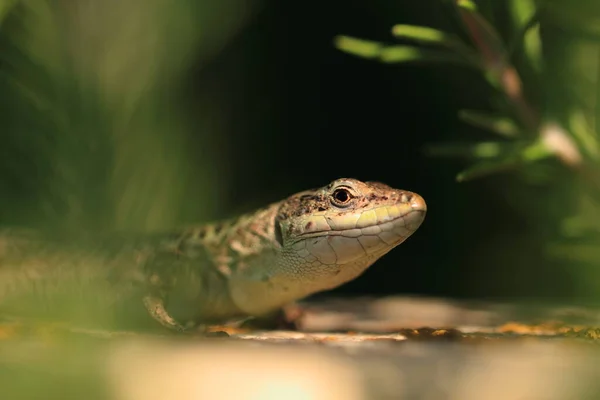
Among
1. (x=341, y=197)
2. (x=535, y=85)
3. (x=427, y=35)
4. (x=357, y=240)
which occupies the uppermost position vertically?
(x=427, y=35)

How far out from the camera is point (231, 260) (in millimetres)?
2158

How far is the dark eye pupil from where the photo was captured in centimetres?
193

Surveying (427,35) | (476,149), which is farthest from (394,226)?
(427,35)

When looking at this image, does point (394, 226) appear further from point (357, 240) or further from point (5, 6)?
point (5, 6)

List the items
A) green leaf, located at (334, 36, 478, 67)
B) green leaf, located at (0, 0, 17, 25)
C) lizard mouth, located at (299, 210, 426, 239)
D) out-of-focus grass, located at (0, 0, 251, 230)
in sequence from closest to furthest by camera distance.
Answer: out-of-focus grass, located at (0, 0, 251, 230), green leaf, located at (0, 0, 17, 25), lizard mouth, located at (299, 210, 426, 239), green leaf, located at (334, 36, 478, 67)

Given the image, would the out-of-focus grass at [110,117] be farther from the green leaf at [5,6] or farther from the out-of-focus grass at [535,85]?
the out-of-focus grass at [535,85]

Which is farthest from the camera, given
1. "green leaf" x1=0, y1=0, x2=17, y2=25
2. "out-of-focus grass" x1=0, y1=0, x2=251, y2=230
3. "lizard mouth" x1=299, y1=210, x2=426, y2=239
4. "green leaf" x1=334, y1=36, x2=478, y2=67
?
"green leaf" x1=334, y1=36, x2=478, y2=67

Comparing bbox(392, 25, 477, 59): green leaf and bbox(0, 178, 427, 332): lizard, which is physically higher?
bbox(392, 25, 477, 59): green leaf

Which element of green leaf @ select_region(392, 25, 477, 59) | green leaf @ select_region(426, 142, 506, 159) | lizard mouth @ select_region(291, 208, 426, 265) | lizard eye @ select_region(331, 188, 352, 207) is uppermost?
green leaf @ select_region(392, 25, 477, 59)

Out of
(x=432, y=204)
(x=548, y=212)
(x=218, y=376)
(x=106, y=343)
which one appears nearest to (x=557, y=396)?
(x=218, y=376)

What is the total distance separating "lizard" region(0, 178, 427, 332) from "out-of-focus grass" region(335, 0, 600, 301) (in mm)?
277

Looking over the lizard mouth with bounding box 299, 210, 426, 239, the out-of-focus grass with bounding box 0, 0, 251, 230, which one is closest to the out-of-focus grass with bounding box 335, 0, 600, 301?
the lizard mouth with bounding box 299, 210, 426, 239

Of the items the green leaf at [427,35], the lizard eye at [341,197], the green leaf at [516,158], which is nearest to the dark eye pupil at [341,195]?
the lizard eye at [341,197]

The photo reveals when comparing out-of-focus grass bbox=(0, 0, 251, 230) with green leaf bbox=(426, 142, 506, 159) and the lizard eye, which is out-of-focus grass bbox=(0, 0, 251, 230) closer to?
the lizard eye
